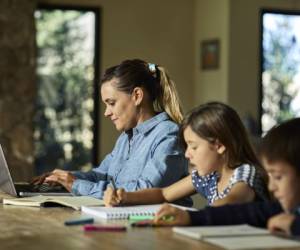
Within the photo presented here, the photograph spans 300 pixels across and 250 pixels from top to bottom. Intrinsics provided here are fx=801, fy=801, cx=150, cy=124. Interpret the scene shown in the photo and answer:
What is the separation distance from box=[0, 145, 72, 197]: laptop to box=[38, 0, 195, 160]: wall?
3.94 metres

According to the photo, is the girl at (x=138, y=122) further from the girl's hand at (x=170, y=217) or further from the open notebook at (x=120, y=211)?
the girl's hand at (x=170, y=217)

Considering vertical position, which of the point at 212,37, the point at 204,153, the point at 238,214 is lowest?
the point at 238,214

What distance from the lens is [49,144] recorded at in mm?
6969

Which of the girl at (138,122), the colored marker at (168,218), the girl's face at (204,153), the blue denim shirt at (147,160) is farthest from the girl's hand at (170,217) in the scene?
the girl at (138,122)

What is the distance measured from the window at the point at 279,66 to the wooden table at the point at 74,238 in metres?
5.18

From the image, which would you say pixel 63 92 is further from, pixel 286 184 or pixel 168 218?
pixel 286 184

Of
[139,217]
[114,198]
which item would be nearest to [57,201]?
[114,198]

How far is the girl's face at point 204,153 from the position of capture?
7.33 ft

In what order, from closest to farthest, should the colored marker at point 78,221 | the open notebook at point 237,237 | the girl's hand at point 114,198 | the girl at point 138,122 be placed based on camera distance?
the open notebook at point 237,237 < the colored marker at point 78,221 < the girl's hand at point 114,198 < the girl at point 138,122

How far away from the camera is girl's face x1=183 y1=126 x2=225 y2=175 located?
2234mm

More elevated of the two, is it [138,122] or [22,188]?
[138,122]

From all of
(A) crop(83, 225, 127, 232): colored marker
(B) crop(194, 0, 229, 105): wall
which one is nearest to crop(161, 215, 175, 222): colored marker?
(A) crop(83, 225, 127, 232): colored marker

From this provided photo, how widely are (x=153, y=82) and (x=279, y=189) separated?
4.21 feet

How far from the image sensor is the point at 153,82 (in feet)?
9.84
